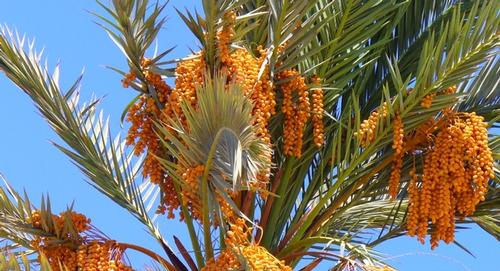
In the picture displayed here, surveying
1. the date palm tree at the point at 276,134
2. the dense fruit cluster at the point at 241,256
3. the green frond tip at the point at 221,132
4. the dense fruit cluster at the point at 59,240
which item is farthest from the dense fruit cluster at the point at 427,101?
the dense fruit cluster at the point at 59,240

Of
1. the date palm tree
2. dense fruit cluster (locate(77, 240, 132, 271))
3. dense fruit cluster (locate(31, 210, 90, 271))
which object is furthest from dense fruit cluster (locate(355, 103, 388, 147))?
dense fruit cluster (locate(31, 210, 90, 271))

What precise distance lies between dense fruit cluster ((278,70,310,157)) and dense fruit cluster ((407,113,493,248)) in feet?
2.55

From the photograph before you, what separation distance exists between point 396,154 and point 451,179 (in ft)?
1.41

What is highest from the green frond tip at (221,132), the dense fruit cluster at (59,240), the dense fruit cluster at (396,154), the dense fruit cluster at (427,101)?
the dense fruit cluster at (427,101)

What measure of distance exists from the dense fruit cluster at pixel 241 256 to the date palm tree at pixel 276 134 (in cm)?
1

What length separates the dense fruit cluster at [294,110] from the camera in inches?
300

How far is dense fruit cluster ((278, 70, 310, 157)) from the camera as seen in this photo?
7.63 m

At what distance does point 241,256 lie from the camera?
6.68m

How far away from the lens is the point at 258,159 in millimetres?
6918

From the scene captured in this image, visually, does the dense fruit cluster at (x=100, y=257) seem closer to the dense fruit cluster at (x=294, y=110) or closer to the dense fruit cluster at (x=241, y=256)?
the dense fruit cluster at (x=241, y=256)

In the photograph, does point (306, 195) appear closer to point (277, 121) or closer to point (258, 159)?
point (277, 121)

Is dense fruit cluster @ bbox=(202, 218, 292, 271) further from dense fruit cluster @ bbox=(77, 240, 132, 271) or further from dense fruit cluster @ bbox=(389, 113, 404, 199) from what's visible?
dense fruit cluster @ bbox=(389, 113, 404, 199)

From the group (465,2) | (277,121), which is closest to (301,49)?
(277,121)

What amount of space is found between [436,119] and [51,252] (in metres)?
2.59
